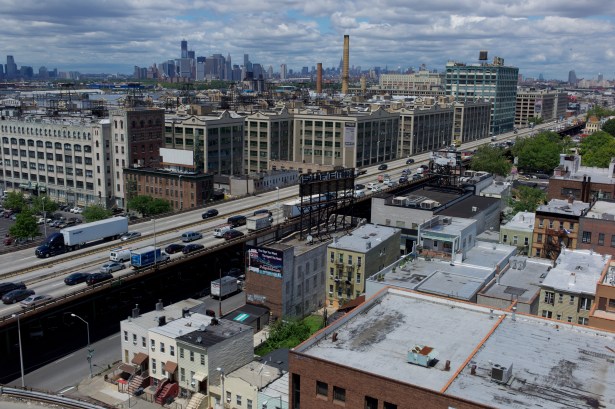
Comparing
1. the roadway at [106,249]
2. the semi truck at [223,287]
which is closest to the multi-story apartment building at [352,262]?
the semi truck at [223,287]

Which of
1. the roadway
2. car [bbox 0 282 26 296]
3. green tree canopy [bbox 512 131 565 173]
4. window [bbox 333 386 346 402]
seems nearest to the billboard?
the roadway

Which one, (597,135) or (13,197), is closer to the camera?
(13,197)

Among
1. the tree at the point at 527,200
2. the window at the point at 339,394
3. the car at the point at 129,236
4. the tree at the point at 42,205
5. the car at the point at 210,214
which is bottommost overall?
the tree at the point at 42,205

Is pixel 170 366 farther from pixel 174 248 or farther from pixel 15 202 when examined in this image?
pixel 15 202

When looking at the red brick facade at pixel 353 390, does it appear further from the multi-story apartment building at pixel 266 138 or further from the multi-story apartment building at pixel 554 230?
the multi-story apartment building at pixel 266 138

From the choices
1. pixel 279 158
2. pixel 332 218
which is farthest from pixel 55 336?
pixel 279 158

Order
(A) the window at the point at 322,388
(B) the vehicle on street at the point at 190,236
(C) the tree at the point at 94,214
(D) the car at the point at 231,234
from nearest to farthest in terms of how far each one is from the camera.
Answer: (A) the window at the point at 322,388 → (B) the vehicle on street at the point at 190,236 → (D) the car at the point at 231,234 → (C) the tree at the point at 94,214

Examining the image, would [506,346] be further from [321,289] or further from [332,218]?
[332,218]

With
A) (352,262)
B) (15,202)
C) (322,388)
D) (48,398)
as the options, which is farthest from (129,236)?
(322,388)
